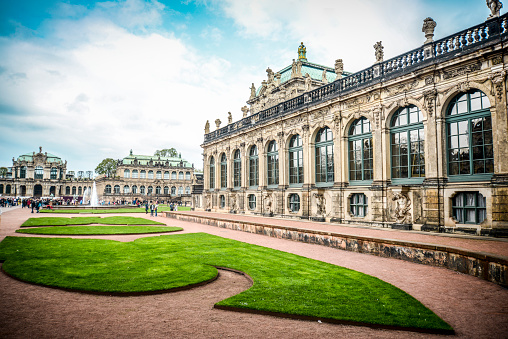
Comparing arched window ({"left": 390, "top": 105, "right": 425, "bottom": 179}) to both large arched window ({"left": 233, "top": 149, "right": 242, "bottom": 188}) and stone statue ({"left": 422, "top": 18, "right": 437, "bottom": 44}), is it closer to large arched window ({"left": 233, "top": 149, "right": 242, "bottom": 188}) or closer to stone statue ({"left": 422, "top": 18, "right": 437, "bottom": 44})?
stone statue ({"left": 422, "top": 18, "right": 437, "bottom": 44})

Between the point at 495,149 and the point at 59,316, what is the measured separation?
17737 mm

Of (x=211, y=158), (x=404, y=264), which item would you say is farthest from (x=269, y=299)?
(x=211, y=158)

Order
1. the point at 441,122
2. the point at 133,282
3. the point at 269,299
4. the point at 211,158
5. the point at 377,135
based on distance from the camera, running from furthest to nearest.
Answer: the point at 211,158 → the point at 377,135 → the point at 441,122 → the point at 133,282 → the point at 269,299

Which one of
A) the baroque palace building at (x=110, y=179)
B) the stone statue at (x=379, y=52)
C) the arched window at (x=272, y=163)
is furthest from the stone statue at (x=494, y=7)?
the baroque palace building at (x=110, y=179)

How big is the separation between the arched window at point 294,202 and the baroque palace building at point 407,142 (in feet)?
0.29

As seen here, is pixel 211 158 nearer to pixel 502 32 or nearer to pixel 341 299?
pixel 502 32

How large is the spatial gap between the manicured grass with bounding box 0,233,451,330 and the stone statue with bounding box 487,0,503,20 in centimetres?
1446

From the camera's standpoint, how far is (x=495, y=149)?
1466 centimetres

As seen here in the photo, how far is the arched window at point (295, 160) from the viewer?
2784 centimetres

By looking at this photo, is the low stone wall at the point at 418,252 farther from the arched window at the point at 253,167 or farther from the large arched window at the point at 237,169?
the large arched window at the point at 237,169

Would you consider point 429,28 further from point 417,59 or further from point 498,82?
point 498,82

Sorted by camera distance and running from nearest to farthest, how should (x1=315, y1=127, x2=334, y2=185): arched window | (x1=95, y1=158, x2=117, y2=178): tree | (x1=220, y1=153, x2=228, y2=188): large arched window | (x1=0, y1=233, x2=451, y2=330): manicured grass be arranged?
(x1=0, y1=233, x2=451, y2=330): manicured grass, (x1=315, y1=127, x2=334, y2=185): arched window, (x1=220, y1=153, x2=228, y2=188): large arched window, (x1=95, y1=158, x2=117, y2=178): tree

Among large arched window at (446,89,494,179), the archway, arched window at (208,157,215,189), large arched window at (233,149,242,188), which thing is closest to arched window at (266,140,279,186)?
large arched window at (233,149,242,188)

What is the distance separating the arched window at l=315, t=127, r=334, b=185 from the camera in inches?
974
